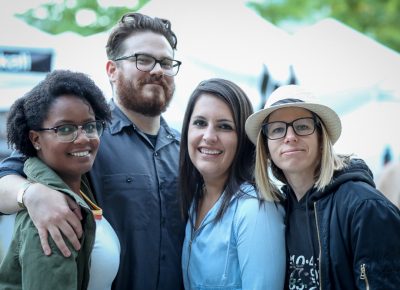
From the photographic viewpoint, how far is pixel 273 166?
7.90 ft

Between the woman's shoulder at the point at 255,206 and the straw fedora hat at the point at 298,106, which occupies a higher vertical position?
the straw fedora hat at the point at 298,106

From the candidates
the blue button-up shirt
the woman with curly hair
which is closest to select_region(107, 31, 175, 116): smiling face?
the blue button-up shirt

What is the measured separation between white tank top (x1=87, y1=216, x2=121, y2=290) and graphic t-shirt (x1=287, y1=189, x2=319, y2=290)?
79cm

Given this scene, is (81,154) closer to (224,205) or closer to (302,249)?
(224,205)

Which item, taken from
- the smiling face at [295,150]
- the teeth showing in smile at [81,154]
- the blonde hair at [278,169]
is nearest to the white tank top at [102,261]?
the teeth showing in smile at [81,154]

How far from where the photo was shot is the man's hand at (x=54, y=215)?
1.76 meters

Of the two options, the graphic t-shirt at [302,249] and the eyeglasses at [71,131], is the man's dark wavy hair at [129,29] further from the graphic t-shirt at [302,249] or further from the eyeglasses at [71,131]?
the graphic t-shirt at [302,249]

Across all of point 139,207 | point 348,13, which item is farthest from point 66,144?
point 348,13

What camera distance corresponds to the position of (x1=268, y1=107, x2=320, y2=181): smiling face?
212 centimetres

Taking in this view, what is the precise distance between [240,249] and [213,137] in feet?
1.90

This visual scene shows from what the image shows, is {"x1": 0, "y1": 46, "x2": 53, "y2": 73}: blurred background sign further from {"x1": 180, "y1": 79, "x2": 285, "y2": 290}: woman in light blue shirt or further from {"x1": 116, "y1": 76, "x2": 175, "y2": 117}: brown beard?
{"x1": 180, "y1": 79, "x2": 285, "y2": 290}: woman in light blue shirt

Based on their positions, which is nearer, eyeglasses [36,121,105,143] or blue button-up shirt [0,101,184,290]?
eyeglasses [36,121,105,143]

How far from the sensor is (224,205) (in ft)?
7.69

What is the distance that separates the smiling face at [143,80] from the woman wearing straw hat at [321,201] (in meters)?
0.71
